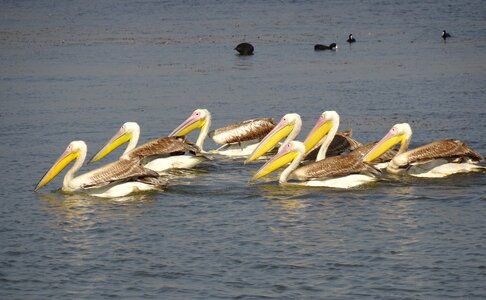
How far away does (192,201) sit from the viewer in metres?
11.2

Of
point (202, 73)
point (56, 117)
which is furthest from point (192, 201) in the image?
point (202, 73)

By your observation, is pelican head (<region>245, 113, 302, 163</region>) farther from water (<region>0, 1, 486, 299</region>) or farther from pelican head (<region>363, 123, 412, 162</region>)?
pelican head (<region>363, 123, 412, 162</region>)

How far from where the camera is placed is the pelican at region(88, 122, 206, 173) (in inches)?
504

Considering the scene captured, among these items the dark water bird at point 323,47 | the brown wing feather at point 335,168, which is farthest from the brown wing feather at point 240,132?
the dark water bird at point 323,47

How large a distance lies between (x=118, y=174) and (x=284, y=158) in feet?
6.37

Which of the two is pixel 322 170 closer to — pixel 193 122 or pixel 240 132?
pixel 240 132

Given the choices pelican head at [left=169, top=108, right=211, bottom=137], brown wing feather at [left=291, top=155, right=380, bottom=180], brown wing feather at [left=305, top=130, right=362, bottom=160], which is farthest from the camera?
pelican head at [left=169, top=108, right=211, bottom=137]

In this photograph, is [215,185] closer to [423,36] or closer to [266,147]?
[266,147]

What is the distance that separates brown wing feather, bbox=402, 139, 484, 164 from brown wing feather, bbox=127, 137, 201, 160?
2.67 m

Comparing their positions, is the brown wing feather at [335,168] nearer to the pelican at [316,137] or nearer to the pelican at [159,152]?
the pelican at [316,137]

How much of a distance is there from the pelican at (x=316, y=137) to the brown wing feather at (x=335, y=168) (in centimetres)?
119

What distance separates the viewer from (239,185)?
11930 mm

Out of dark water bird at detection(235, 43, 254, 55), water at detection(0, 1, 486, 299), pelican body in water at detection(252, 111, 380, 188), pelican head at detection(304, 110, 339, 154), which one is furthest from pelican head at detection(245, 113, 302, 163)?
dark water bird at detection(235, 43, 254, 55)

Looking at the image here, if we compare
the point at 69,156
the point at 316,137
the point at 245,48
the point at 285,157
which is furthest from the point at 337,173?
the point at 245,48
